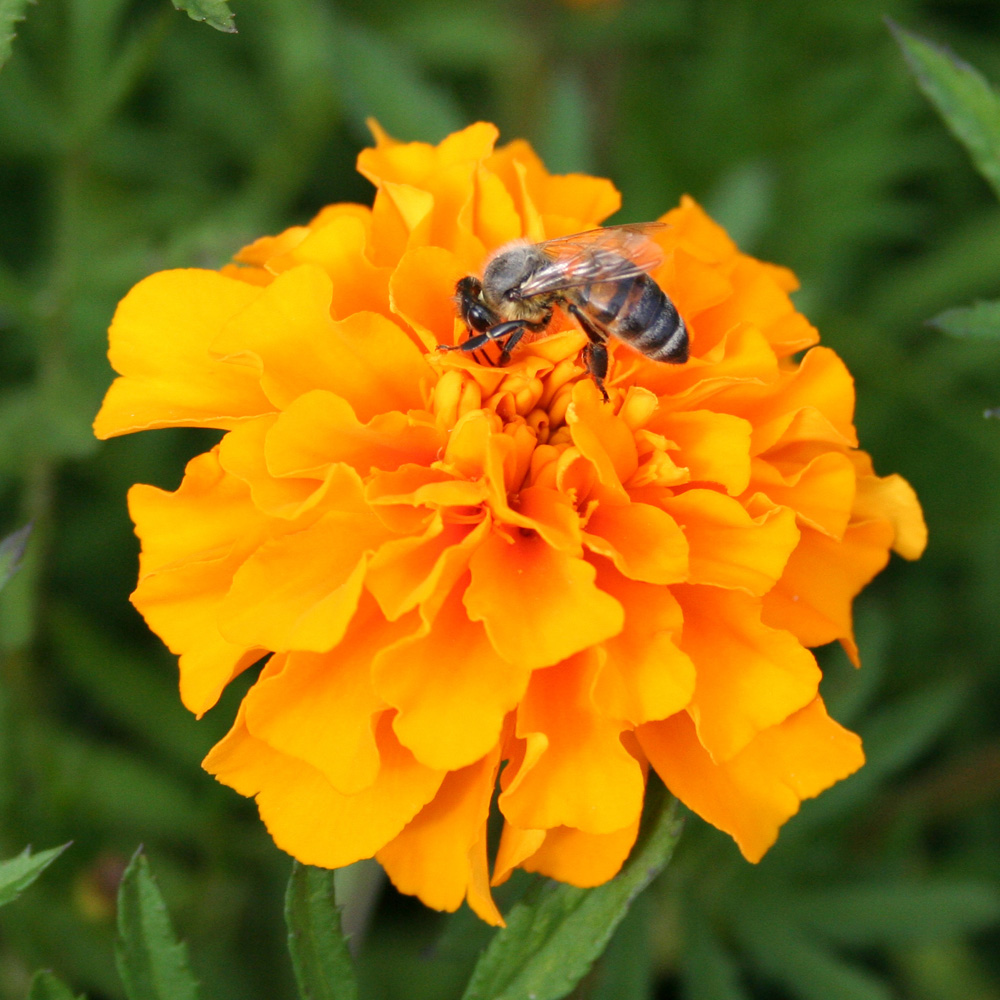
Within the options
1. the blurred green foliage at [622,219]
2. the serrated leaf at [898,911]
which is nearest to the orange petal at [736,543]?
the blurred green foliage at [622,219]

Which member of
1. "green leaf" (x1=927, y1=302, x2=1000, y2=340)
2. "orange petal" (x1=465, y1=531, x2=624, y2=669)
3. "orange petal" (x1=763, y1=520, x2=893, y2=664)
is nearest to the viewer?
"orange petal" (x1=465, y1=531, x2=624, y2=669)

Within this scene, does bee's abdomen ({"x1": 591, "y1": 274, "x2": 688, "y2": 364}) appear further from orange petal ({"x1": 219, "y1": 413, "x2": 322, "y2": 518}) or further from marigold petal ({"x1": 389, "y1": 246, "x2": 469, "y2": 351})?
orange petal ({"x1": 219, "y1": 413, "x2": 322, "y2": 518})

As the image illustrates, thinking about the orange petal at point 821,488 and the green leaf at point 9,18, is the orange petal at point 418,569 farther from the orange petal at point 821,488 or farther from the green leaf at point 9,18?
the green leaf at point 9,18

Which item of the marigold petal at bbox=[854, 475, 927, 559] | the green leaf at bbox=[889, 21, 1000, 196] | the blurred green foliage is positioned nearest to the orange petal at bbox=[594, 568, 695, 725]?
the marigold petal at bbox=[854, 475, 927, 559]

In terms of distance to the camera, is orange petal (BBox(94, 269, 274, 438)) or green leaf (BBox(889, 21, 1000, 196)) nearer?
orange petal (BBox(94, 269, 274, 438))

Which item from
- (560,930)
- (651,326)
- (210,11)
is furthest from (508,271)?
(560,930)

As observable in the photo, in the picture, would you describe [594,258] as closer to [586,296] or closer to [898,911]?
[586,296]

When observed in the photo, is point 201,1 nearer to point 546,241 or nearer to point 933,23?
point 546,241
